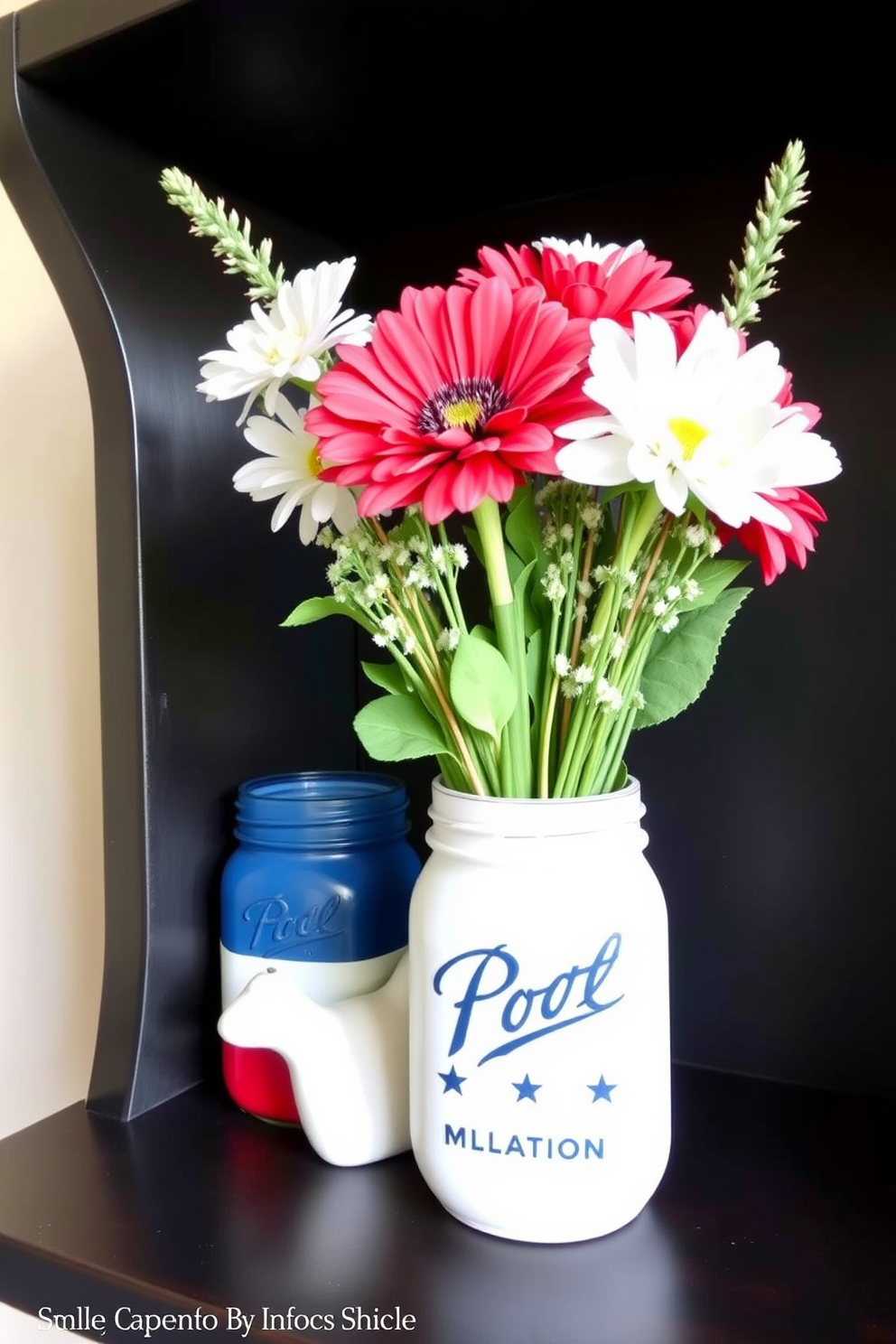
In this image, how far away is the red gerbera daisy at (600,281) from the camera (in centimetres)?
44

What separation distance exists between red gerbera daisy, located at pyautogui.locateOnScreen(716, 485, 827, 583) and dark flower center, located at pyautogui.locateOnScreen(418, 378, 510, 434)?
117 mm

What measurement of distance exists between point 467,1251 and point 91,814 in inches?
19.1

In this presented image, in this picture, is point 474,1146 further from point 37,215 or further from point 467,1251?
point 37,215

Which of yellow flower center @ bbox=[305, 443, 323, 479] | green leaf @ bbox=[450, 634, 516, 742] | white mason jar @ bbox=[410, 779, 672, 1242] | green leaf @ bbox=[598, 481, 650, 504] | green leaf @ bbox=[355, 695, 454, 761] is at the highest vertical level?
yellow flower center @ bbox=[305, 443, 323, 479]

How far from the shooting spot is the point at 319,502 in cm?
48

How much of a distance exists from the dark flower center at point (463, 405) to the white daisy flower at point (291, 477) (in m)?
0.07

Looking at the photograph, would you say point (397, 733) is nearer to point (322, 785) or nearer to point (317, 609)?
point (317, 609)

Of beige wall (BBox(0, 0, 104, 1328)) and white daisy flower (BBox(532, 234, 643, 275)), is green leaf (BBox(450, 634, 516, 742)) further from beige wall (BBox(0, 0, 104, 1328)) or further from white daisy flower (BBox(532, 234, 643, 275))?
beige wall (BBox(0, 0, 104, 1328))

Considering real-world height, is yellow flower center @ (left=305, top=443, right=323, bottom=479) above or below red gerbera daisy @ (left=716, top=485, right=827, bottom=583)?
above

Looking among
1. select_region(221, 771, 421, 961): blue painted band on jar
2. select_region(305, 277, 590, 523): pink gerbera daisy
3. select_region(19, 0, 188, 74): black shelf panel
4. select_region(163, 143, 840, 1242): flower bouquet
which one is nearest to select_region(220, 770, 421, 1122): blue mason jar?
select_region(221, 771, 421, 961): blue painted band on jar

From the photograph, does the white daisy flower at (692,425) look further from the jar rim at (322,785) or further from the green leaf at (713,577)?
the jar rim at (322,785)

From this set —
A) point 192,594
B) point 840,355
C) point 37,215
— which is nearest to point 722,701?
point 840,355

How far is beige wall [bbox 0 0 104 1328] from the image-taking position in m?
0.81

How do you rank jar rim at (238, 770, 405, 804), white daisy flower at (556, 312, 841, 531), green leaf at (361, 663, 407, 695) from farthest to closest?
jar rim at (238, 770, 405, 804), green leaf at (361, 663, 407, 695), white daisy flower at (556, 312, 841, 531)
